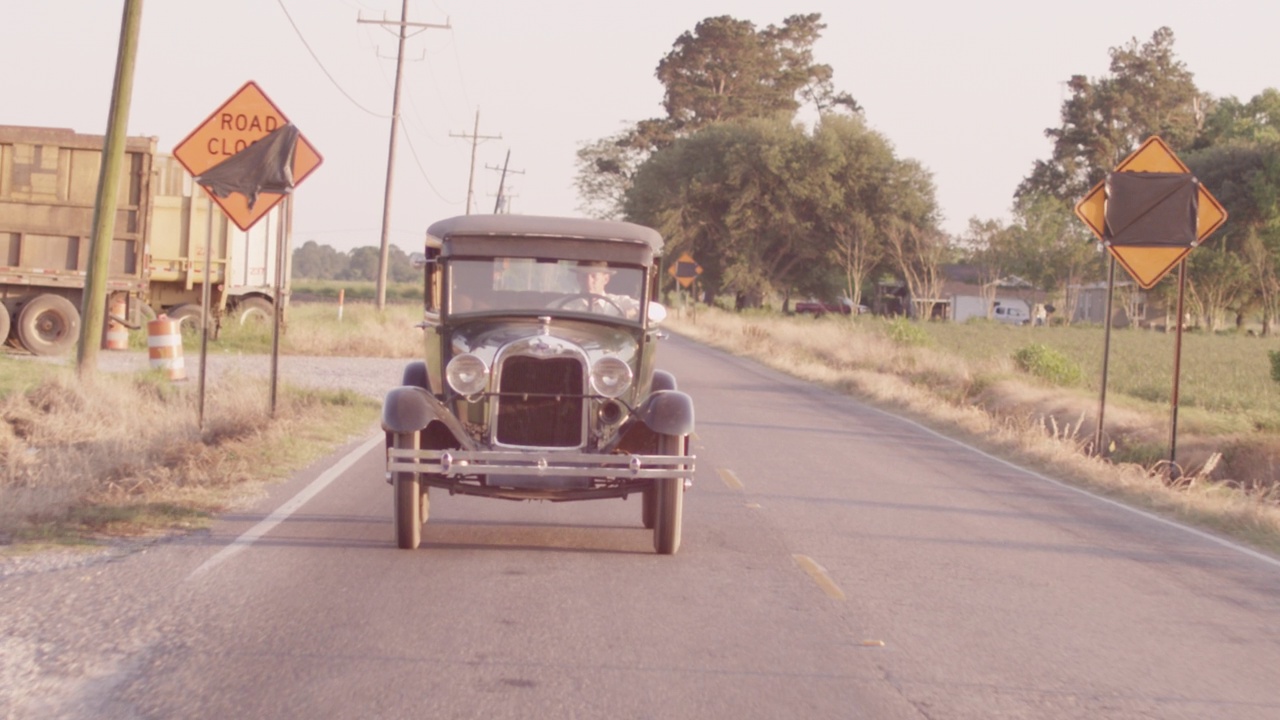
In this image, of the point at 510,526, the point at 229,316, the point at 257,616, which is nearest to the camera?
the point at 257,616

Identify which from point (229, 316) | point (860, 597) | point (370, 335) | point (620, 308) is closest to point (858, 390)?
point (370, 335)

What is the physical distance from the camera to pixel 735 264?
65750mm

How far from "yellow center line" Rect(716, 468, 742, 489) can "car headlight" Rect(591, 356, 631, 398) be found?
3242mm

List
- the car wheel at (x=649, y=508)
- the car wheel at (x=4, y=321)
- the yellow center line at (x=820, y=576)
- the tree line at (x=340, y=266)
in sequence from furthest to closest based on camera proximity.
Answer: the tree line at (x=340, y=266), the car wheel at (x=4, y=321), the car wheel at (x=649, y=508), the yellow center line at (x=820, y=576)

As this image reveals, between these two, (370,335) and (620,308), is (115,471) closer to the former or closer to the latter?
(620,308)

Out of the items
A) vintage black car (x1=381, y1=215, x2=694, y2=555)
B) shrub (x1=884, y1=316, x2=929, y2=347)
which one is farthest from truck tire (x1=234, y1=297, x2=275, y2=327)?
vintage black car (x1=381, y1=215, x2=694, y2=555)

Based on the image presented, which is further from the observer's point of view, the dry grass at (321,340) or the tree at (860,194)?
the tree at (860,194)

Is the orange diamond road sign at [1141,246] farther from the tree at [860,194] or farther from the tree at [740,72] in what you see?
the tree at [740,72]

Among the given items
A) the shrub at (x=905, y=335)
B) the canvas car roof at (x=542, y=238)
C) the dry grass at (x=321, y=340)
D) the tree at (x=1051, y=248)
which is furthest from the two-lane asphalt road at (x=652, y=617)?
the tree at (x=1051, y=248)

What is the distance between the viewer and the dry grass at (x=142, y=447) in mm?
9047

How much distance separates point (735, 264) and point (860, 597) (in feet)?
192

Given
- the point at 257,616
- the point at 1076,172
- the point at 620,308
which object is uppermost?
the point at 1076,172

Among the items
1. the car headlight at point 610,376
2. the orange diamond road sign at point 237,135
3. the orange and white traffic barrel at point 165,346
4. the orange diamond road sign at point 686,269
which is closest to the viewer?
the car headlight at point 610,376

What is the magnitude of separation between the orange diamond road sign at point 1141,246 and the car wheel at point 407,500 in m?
9.52
